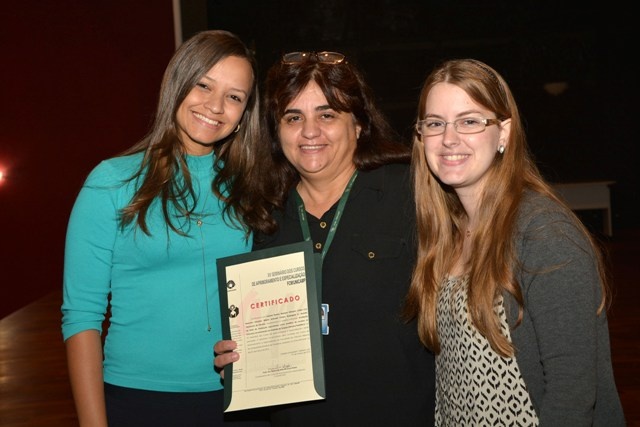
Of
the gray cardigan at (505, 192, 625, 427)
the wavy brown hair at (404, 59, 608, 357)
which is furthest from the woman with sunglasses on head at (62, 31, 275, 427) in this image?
the gray cardigan at (505, 192, 625, 427)

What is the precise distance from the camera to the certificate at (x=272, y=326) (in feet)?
6.21

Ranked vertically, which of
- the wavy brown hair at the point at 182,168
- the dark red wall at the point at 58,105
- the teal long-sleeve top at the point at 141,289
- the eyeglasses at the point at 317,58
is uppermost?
the dark red wall at the point at 58,105

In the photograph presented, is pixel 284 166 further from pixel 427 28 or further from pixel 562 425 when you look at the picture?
pixel 427 28

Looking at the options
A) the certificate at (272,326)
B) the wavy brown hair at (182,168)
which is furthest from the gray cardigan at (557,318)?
the wavy brown hair at (182,168)

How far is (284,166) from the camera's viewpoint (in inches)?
94.2

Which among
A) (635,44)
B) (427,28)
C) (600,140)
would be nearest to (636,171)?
(600,140)

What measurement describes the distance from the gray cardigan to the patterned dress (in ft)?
0.14

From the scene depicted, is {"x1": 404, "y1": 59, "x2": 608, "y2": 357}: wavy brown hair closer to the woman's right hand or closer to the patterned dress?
the patterned dress

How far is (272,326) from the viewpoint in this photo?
192 cm

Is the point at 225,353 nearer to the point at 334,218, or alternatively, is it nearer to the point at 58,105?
the point at 334,218

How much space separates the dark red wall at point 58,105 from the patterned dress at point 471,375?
652 centimetres

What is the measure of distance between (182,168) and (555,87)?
988 centimetres

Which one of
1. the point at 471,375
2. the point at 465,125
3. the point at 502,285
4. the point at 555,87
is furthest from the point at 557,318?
the point at 555,87

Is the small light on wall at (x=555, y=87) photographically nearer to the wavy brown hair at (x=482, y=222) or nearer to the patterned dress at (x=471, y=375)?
the wavy brown hair at (x=482, y=222)
